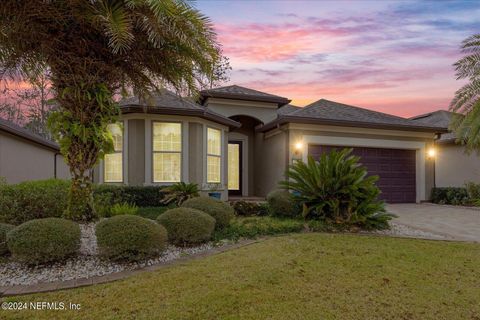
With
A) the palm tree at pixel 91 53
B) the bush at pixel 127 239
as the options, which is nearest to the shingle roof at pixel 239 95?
the palm tree at pixel 91 53

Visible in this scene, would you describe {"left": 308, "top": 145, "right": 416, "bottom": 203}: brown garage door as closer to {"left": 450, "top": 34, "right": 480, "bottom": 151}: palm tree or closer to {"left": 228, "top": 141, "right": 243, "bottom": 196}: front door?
{"left": 450, "top": 34, "right": 480, "bottom": 151}: palm tree

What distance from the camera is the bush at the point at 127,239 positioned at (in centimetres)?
446

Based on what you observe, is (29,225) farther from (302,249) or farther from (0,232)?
(302,249)

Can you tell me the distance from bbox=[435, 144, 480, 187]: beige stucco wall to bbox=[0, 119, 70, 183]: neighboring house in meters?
17.8

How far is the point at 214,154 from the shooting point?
12.4 metres

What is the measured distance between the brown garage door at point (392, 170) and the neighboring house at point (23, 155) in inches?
534

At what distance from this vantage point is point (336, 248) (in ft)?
18.5

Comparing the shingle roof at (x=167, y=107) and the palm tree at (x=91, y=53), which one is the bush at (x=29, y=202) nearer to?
the palm tree at (x=91, y=53)

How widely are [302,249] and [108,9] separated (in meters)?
5.06

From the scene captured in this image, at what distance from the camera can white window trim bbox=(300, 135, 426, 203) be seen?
12902 millimetres

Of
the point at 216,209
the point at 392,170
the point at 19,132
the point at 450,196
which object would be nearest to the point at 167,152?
the point at 216,209

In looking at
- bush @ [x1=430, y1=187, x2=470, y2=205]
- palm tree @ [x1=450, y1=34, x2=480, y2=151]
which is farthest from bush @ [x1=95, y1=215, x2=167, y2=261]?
bush @ [x1=430, y1=187, x2=470, y2=205]

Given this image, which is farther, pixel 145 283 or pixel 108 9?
pixel 108 9

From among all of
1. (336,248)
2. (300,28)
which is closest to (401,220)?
(336,248)
